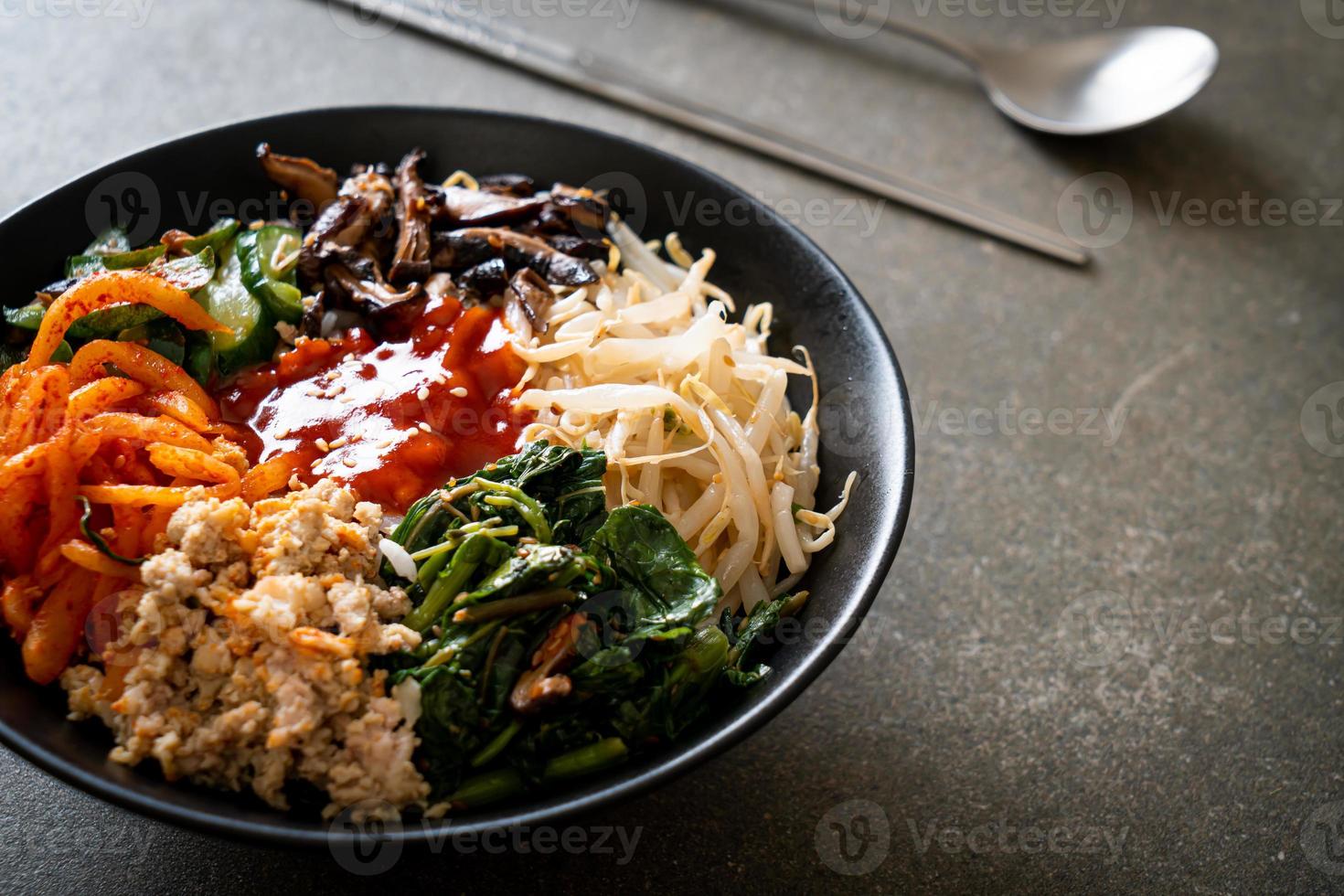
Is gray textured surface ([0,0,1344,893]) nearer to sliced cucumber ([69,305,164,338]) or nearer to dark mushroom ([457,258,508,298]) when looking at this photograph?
sliced cucumber ([69,305,164,338])

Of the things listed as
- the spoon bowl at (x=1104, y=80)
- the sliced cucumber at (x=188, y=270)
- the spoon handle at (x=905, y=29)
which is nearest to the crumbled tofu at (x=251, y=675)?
the sliced cucumber at (x=188, y=270)

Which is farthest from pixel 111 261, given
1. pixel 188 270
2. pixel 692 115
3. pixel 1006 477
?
pixel 1006 477

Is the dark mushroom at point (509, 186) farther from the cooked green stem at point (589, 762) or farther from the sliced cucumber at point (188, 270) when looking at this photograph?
the cooked green stem at point (589, 762)

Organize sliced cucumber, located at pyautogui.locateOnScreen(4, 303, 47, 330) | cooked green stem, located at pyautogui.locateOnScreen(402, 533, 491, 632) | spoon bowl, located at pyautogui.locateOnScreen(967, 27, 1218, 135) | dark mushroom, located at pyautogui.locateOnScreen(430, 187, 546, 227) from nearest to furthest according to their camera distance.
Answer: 1. cooked green stem, located at pyautogui.locateOnScreen(402, 533, 491, 632)
2. sliced cucumber, located at pyautogui.locateOnScreen(4, 303, 47, 330)
3. dark mushroom, located at pyautogui.locateOnScreen(430, 187, 546, 227)
4. spoon bowl, located at pyautogui.locateOnScreen(967, 27, 1218, 135)

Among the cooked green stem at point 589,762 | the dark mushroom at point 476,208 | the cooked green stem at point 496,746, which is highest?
the dark mushroom at point 476,208

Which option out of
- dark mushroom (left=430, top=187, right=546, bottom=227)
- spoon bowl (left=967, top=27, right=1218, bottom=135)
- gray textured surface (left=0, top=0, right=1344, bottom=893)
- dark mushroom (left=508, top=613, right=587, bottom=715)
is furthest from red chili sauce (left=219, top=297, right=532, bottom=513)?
spoon bowl (left=967, top=27, right=1218, bottom=135)
